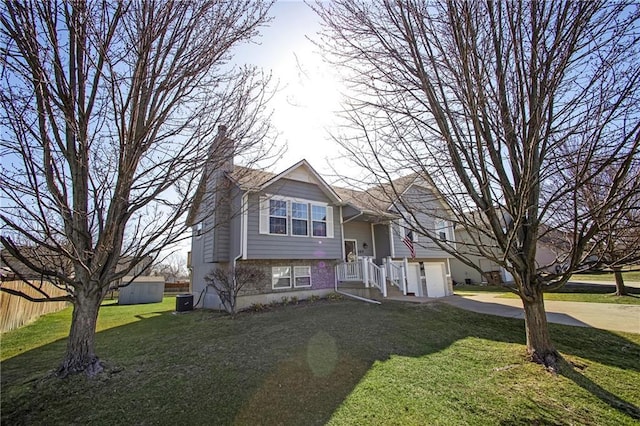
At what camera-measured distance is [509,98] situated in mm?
4230

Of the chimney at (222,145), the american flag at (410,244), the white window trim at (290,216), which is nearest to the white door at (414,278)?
the american flag at (410,244)

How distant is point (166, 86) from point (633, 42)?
21.8 ft

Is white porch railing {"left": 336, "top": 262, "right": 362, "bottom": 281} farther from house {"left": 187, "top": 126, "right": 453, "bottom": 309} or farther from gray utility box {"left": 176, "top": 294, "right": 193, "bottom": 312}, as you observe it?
gray utility box {"left": 176, "top": 294, "right": 193, "bottom": 312}

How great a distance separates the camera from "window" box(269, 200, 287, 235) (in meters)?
11.9

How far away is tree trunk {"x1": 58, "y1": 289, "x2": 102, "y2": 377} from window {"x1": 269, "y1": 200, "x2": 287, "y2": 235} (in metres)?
7.38

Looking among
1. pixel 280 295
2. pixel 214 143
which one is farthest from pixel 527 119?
pixel 280 295

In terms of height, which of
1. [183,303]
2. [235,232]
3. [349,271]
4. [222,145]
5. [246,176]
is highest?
[246,176]

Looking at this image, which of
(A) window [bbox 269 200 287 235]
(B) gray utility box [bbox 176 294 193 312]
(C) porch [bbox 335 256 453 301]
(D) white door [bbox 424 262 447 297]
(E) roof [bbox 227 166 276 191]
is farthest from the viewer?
(D) white door [bbox 424 262 447 297]

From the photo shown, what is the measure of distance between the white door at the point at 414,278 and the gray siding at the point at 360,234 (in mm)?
2285

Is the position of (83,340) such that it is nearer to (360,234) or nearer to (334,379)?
(334,379)

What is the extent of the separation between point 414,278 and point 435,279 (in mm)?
1696

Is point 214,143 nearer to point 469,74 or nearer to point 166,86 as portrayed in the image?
point 166,86

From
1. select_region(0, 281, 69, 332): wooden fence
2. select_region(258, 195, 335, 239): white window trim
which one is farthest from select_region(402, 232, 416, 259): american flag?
select_region(0, 281, 69, 332): wooden fence

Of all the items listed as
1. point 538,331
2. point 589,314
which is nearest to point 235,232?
point 538,331
